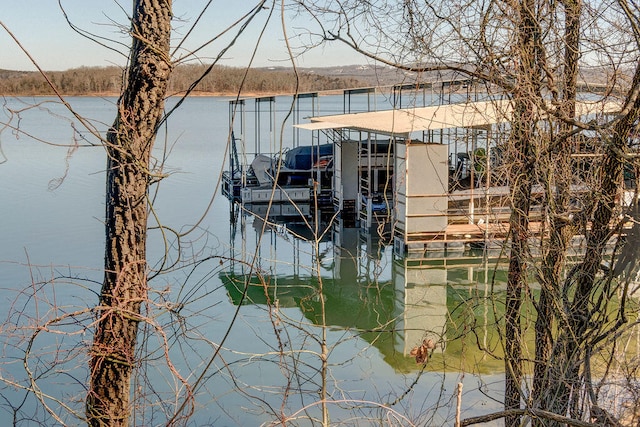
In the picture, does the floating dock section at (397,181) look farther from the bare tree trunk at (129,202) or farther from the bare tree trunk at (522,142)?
the bare tree trunk at (129,202)

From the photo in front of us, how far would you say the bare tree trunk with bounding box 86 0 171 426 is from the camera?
4.38 metres

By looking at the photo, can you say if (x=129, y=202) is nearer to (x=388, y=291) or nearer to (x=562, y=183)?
(x=562, y=183)

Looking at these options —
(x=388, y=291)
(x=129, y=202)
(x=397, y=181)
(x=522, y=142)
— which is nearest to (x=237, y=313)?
(x=129, y=202)

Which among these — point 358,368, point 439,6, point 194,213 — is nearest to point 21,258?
point 194,213

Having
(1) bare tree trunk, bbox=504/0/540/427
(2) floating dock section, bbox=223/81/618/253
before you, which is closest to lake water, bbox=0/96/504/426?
(1) bare tree trunk, bbox=504/0/540/427

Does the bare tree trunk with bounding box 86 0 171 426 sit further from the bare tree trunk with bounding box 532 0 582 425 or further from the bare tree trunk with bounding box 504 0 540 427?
the bare tree trunk with bounding box 532 0 582 425

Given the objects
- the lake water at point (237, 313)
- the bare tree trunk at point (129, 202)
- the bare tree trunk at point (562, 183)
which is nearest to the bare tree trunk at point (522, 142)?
the bare tree trunk at point (562, 183)

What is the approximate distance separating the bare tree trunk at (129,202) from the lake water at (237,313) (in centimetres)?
12

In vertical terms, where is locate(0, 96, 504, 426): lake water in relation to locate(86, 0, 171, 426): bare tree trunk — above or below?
below

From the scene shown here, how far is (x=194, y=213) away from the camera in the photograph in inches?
1004

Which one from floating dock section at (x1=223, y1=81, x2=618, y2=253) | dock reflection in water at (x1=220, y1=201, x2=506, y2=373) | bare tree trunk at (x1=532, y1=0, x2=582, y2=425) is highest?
bare tree trunk at (x1=532, y1=0, x2=582, y2=425)

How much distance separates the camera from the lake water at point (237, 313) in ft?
14.7

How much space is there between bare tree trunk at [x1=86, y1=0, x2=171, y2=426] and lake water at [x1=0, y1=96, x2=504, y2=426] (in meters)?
0.12

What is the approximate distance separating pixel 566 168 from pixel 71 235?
56.2ft
